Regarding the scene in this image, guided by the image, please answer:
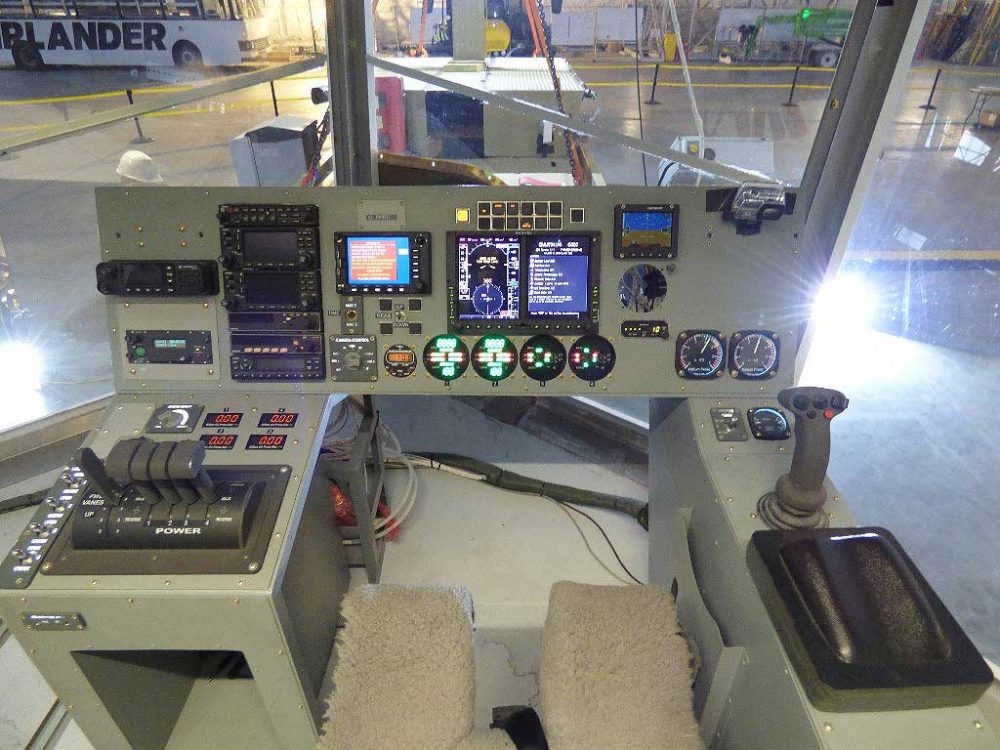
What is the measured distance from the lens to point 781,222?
4.92 ft

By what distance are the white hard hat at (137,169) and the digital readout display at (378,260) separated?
1.36 meters

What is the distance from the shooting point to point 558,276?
1.53 metres

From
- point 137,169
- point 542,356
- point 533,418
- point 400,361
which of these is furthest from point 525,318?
point 137,169

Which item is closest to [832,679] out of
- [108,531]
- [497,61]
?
[108,531]

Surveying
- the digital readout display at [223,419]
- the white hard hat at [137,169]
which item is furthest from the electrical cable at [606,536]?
the white hard hat at [137,169]

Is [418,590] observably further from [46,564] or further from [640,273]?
[640,273]

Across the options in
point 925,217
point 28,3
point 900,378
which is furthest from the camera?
point 28,3

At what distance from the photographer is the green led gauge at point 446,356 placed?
5.12 feet

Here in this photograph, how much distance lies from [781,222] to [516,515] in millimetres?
1232

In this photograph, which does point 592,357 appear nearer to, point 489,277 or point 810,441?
point 489,277

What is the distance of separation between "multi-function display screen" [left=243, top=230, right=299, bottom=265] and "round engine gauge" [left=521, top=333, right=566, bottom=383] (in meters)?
0.61

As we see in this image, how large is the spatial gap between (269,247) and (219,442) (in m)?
0.47

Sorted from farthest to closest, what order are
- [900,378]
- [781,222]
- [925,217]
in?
[900,378] → [925,217] → [781,222]

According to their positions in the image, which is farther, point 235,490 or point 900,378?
point 900,378
